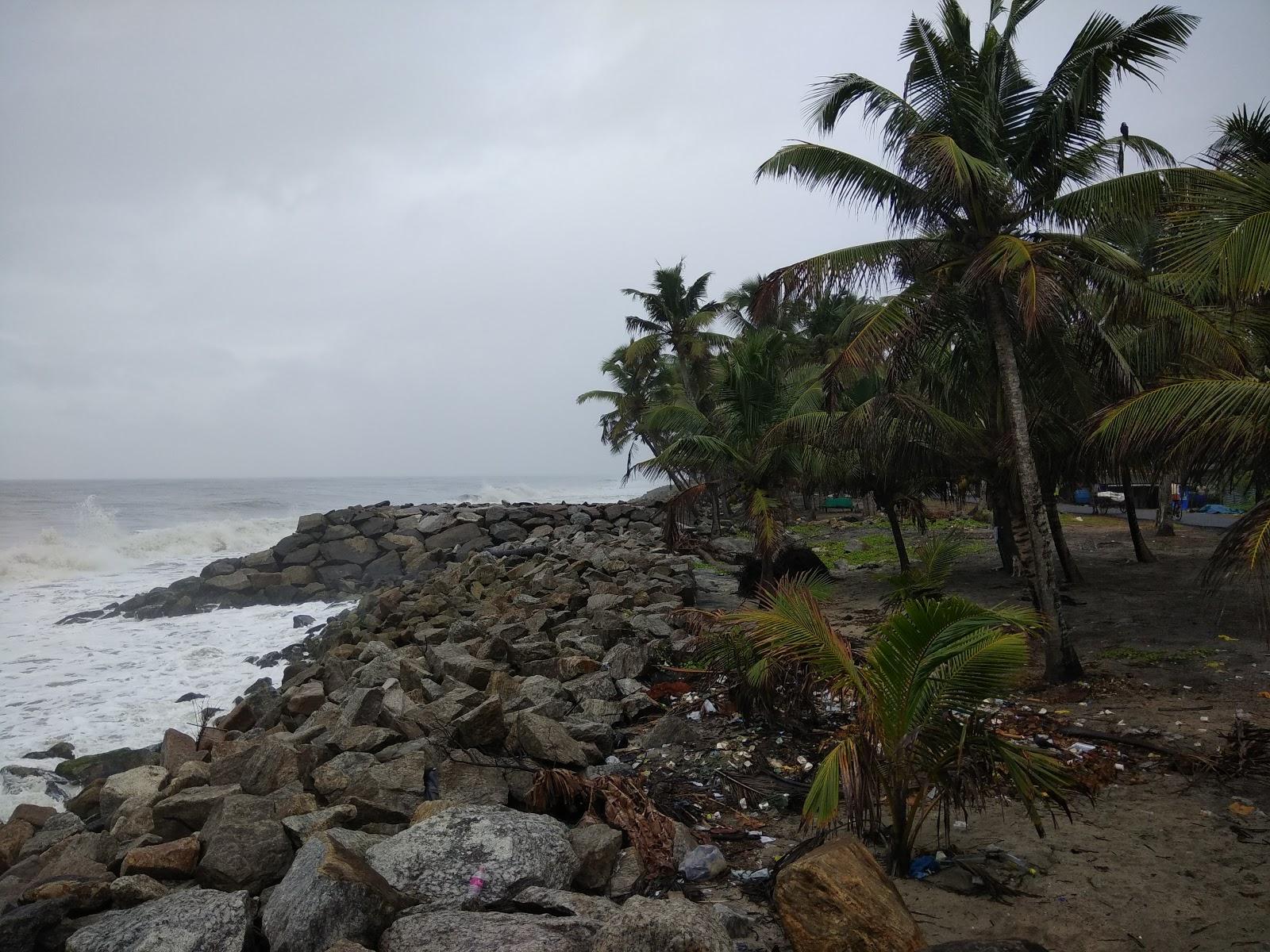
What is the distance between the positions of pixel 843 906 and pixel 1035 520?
603 cm

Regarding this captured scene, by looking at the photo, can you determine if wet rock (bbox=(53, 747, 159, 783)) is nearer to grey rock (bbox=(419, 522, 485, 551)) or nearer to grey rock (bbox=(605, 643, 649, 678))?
grey rock (bbox=(605, 643, 649, 678))

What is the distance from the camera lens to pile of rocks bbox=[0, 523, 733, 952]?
9.95 ft

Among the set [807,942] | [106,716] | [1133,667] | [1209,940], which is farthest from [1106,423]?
[106,716]

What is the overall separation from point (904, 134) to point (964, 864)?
8.08m

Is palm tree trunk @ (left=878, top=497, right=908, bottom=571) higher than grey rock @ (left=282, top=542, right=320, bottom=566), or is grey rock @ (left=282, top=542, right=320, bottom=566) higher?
palm tree trunk @ (left=878, top=497, right=908, bottom=571)

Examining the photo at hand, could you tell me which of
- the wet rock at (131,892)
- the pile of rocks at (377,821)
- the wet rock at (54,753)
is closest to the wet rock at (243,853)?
the pile of rocks at (377,821)

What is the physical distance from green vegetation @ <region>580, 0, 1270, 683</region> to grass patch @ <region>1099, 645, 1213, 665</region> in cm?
113

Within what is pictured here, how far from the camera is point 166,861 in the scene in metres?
4.06

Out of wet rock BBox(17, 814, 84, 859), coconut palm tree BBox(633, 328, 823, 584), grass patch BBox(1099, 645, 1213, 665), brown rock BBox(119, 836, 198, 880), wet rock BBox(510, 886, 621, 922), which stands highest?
coconut palm tree BBox(633, 328, 823, 584)

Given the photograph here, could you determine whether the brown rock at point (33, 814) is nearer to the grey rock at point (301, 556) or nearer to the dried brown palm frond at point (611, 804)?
the dried brown palm frond at point (611, 804)

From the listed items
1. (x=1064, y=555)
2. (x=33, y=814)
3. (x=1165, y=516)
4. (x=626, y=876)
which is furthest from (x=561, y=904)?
(x=1165, y=516)

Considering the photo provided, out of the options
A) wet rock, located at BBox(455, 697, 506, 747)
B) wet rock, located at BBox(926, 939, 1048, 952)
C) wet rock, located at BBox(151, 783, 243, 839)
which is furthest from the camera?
wet rock, located at BBox(455, 697, 506, 747)

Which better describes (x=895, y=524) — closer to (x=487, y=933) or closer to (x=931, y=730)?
(x=931, y=730)

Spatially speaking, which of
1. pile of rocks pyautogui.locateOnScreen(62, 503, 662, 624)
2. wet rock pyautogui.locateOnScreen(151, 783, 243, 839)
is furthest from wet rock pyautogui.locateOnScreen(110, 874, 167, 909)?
pile of rocks pyautogui.locateOnScreen(62, 503, 662, 624)
